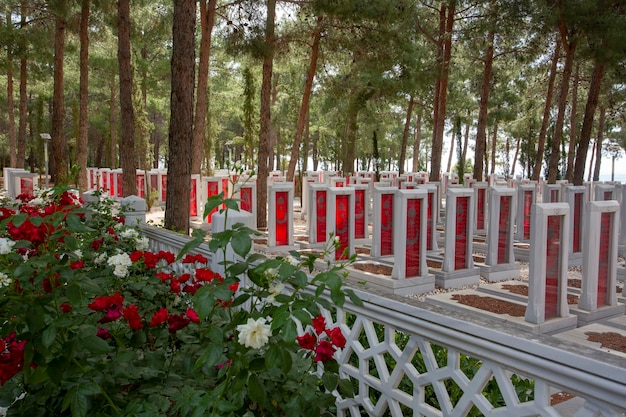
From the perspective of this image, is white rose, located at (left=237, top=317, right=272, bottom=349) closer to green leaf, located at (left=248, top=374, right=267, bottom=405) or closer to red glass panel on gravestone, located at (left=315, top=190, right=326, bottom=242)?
green leaf, located at (left=248, top=374, right=267, bottom=405)

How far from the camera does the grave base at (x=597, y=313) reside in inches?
251

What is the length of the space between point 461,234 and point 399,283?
1.52 m

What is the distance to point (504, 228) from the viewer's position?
877 cm

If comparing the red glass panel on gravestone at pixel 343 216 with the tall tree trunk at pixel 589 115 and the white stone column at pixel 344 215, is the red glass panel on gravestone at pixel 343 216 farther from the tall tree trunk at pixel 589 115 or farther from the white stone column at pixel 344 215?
the tall tree trunk at pixel 589 115

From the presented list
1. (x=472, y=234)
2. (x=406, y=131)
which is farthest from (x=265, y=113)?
(x=406, y=131)

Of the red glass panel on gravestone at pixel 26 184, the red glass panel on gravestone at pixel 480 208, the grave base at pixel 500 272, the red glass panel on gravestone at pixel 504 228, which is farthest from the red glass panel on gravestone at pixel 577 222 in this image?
the red glass panel on gravestone at pixel 26 184

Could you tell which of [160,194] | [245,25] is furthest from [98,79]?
[245,25]

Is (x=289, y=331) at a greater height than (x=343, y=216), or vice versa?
(x=289, y=331)

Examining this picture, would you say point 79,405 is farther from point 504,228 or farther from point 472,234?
point 504,228

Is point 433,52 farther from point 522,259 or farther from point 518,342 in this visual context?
point 518,342

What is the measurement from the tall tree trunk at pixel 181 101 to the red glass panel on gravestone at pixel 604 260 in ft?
17.5

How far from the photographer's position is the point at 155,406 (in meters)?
1.74

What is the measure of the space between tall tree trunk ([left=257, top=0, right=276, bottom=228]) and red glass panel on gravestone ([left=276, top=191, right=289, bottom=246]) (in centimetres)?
227

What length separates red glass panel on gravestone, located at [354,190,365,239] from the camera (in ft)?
36.8
